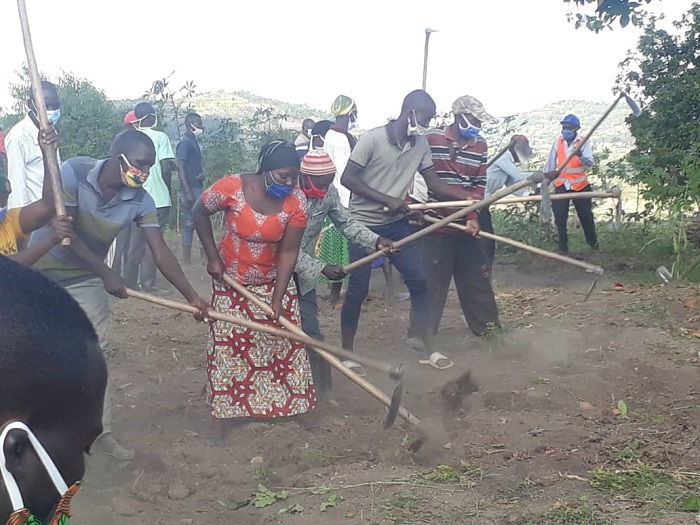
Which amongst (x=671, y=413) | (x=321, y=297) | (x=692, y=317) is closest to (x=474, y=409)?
(x=671, y=413)

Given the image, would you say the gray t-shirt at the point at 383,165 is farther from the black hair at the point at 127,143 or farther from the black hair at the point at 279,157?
the black hair at the point at 127,143

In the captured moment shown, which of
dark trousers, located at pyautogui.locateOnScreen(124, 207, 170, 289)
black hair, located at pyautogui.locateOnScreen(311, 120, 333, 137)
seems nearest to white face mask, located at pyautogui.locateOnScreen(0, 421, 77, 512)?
dark trousers, located at pyautogui.locateOnScreen(124, 207, 170, 289)

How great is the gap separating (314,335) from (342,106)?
12.1 ft

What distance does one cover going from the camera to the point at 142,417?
4906mm

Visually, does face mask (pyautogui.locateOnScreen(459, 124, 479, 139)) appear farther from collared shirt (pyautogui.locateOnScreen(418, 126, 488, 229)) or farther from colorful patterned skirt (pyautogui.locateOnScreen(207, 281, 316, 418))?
colorful patterned skirt (pyautogui.locateOnScreen(207, 281, 316, 418))

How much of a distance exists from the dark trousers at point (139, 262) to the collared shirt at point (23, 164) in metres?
2.10

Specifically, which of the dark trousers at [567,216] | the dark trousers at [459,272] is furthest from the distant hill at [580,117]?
the dark trousers at [459,272]

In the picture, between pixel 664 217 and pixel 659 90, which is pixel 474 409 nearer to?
pixel 664 217

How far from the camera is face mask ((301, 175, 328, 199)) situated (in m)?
4.74

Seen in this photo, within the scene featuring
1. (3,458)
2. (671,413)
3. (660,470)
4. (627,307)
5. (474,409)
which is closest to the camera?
(3,458)

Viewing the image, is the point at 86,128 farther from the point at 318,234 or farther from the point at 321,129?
the point at 318,234

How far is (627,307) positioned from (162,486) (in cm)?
409

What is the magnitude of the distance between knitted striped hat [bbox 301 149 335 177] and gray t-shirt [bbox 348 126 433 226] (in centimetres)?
86

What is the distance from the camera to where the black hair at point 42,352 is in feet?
3.74
